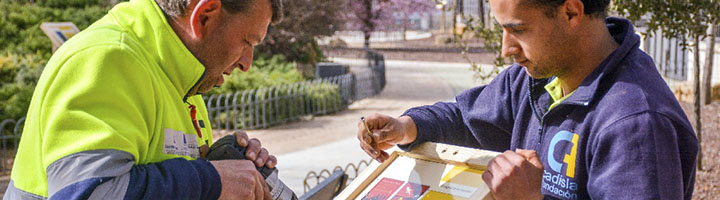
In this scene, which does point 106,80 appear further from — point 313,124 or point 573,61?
point 313,124

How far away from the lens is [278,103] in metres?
11.2

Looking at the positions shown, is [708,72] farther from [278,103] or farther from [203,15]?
[203,15]

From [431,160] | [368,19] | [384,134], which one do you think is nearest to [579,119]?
[431,160]

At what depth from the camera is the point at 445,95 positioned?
1484 centimetres

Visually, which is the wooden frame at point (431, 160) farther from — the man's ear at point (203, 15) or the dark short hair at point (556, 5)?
the man's ear at point (203, 15)

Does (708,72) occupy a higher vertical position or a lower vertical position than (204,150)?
lower

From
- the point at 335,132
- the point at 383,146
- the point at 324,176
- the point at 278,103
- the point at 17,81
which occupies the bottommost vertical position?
the point at 335,132

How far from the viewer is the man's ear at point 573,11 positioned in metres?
1.96

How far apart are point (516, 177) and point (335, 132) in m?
8.67

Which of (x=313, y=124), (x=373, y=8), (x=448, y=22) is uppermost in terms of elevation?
(x=313, y=124)

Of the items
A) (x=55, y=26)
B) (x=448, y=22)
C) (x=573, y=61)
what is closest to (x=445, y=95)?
(x=55, y=26)

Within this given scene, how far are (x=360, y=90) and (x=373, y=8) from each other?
1821 cm

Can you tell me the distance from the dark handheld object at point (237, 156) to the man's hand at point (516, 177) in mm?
542

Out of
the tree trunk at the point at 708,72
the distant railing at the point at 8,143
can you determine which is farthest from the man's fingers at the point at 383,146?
the tree trunk at the point at 708,72
